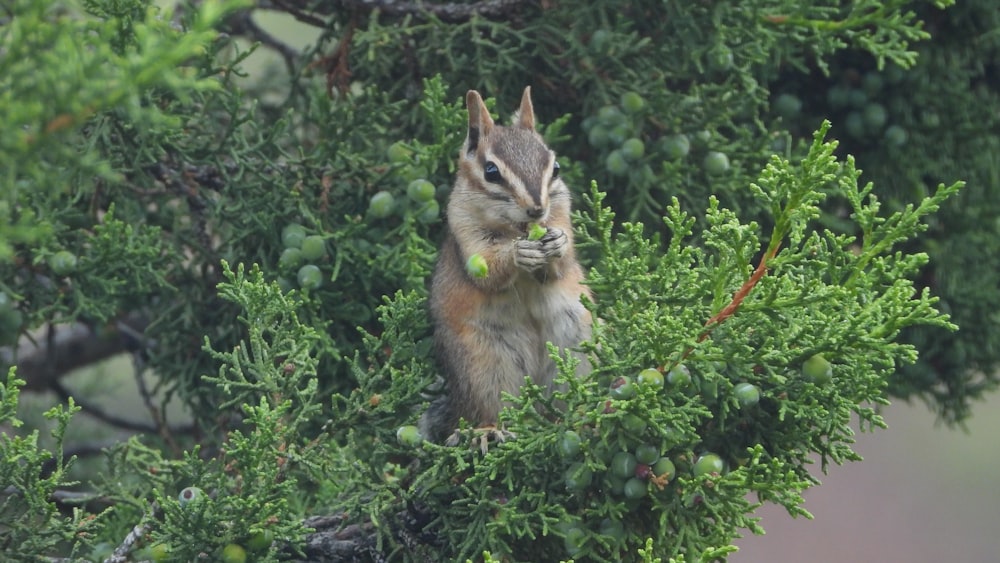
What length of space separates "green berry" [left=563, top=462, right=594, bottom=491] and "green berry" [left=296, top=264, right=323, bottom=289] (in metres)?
1.08

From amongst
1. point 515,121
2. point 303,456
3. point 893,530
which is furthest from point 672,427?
point 893,530

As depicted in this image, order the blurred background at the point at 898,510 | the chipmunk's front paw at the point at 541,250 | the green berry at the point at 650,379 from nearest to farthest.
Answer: the green berry at the point at 650,379
the chipmunk's front paw at the point at 541,250
the blurred background at the point at 898,510

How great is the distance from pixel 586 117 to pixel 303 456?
1651 millimetres

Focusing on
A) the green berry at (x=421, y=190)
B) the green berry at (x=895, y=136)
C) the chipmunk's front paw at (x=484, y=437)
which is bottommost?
the chipmunk's front paw at (x=484, y=437)

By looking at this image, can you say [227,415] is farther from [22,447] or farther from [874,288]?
[874,288]

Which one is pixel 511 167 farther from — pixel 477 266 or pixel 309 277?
pixel 309 277

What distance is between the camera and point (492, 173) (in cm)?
329

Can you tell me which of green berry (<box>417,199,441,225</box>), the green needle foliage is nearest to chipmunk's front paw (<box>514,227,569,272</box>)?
the green needle foliage

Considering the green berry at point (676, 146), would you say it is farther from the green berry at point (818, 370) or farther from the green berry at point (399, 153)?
the green berry at point (818, 370)

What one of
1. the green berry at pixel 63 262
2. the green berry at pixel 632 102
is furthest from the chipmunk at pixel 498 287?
the green berry at pixel 63 262

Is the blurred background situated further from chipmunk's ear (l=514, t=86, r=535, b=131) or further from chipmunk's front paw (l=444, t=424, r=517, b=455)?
chipmunk's front paw (l=444, t=424, r=517, b=455)

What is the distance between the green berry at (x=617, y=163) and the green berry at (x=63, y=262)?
1623mm

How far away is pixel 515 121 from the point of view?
358cm

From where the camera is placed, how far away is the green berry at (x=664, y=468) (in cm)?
250
